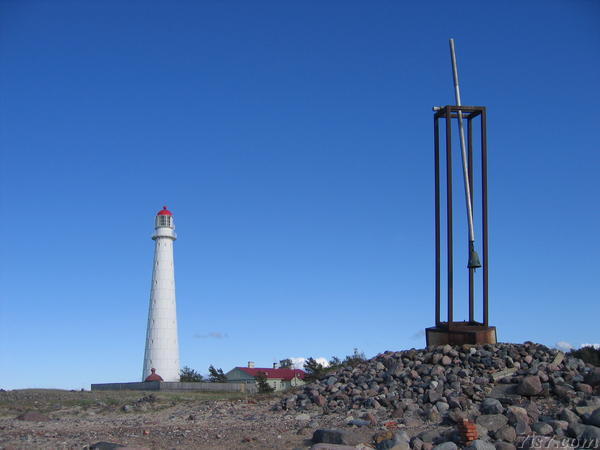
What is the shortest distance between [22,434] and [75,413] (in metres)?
4.82

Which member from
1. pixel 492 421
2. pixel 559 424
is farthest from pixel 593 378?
pixel 492 421

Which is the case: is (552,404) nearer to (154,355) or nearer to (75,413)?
(75,413)

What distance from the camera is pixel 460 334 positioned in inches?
809

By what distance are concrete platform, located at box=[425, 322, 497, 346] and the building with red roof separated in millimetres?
31829

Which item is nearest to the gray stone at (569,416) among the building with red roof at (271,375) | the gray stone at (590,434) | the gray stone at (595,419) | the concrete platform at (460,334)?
the gray stone at (595,419)

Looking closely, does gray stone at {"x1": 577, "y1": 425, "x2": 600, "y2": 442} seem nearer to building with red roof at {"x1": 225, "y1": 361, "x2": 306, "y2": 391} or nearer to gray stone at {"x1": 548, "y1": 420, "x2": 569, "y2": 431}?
gray stone at {"x1": 548, "y1": 420, "x2": 569, "y2": 431}

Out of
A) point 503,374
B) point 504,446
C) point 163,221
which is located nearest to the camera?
point 504,446

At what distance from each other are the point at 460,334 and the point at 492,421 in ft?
21.5

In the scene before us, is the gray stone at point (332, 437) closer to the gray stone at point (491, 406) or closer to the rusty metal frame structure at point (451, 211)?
the gray stone at point (491, 406)

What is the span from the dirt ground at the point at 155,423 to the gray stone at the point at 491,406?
2943 millimetres

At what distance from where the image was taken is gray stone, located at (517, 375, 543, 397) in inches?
670

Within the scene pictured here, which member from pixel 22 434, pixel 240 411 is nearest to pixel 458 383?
pixel 240 411

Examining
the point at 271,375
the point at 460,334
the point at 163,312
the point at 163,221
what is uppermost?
the point at 163,221

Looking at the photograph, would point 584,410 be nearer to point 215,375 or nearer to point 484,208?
point 484,208
